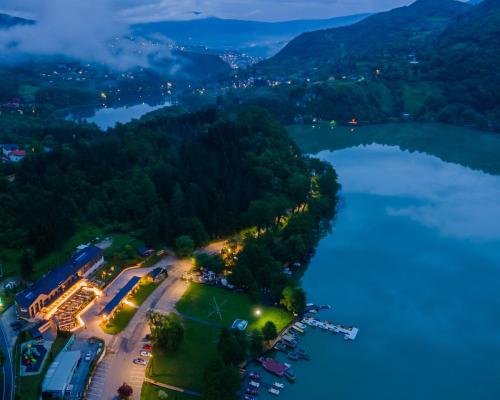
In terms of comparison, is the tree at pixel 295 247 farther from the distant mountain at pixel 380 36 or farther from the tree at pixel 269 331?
the distant mountain at pixel 380 36

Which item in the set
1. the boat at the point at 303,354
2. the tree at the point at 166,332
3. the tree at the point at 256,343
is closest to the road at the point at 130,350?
the tree at the point at 166,332

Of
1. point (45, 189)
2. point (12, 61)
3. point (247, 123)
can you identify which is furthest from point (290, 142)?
point (12, 61)

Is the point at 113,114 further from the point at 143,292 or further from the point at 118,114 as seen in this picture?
the point at 143,292

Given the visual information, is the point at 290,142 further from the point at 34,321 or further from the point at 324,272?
the point at 34,321

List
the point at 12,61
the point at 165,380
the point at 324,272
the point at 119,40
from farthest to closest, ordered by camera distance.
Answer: the point at 119,40
the point at 12,61
the point at 324,272
the point at 165,380

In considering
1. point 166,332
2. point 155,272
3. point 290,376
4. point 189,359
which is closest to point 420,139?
point 155,272

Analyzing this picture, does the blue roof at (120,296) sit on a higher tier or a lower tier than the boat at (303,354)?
higher

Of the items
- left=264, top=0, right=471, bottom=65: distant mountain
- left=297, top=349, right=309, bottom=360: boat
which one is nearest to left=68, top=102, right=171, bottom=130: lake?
left=264, top=0, right=471, bottom=65: distant mountain
